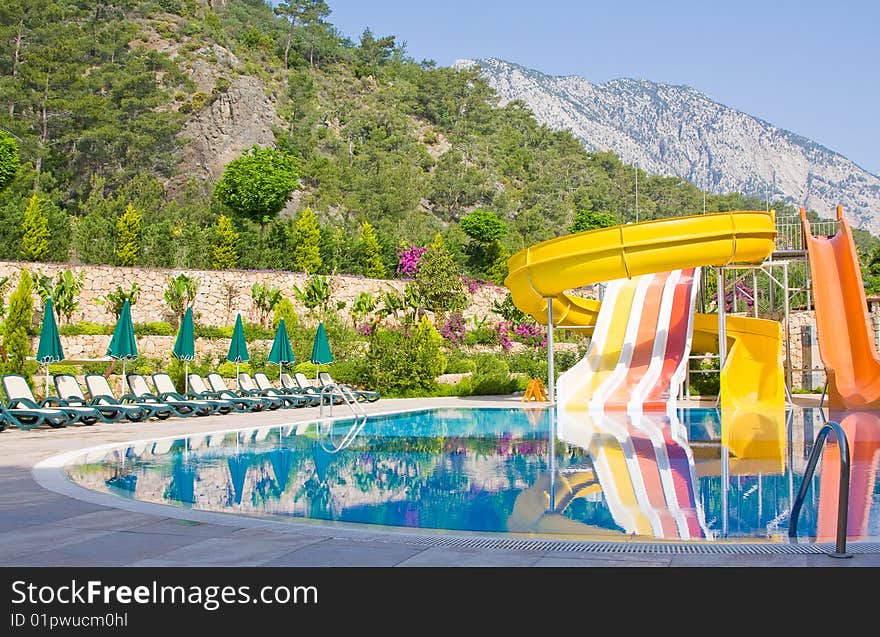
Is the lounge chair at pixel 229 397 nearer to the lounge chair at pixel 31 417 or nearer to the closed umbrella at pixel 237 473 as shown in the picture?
the lounge chair at pixel 31 417

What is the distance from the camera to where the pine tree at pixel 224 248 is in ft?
102

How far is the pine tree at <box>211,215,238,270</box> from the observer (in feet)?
102

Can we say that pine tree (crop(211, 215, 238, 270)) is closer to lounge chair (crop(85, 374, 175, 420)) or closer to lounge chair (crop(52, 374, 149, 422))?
lounge chair (crop(85, 374, 175, 420))

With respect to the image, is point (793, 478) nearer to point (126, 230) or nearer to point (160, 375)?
point (160, 375)

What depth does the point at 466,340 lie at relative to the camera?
105ft

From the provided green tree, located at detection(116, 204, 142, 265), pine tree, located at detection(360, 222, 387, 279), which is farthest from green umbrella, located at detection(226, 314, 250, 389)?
pine tree, located at detection(360, 222, 387, 279)

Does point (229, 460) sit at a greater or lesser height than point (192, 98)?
lesser

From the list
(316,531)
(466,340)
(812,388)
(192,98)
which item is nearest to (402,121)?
(192,98)

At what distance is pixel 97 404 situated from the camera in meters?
15.4

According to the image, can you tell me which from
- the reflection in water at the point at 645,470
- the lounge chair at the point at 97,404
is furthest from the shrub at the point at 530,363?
the lounge chair at the point at 97,404

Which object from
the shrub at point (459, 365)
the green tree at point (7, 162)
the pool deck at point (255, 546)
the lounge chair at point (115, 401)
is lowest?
the pool deck at point (255, 546)

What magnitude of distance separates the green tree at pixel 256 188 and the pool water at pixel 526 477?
79.3 feet

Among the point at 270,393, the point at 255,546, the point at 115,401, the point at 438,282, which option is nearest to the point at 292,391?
the point at 270,393

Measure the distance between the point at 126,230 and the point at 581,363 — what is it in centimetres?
1808
